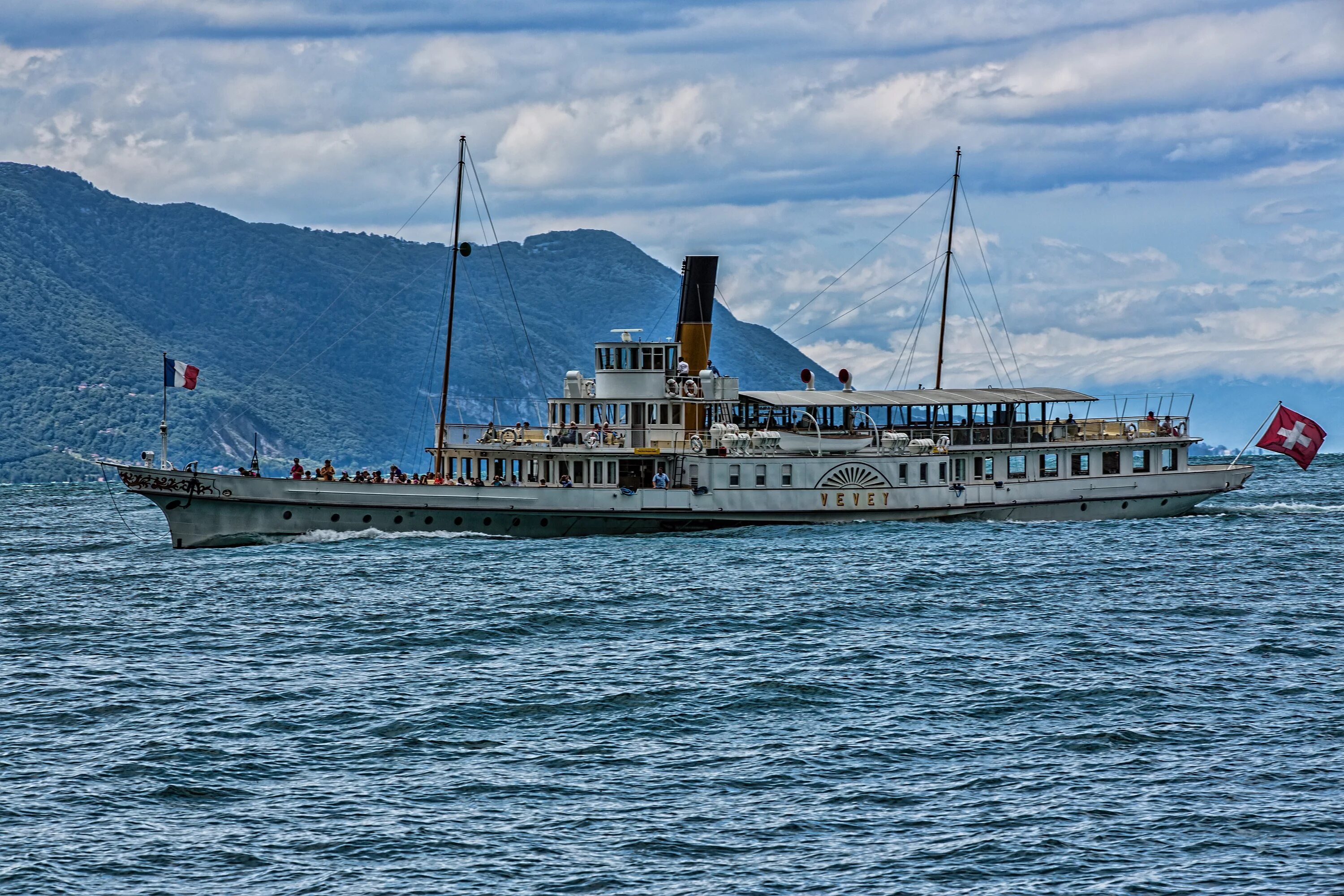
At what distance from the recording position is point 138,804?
2386cm

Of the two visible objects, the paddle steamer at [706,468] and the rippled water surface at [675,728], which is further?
the paddle steamer at [706,468]

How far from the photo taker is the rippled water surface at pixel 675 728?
834 inches

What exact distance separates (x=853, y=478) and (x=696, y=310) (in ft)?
38.2

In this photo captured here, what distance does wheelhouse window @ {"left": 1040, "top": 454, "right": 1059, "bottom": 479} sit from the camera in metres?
65.0

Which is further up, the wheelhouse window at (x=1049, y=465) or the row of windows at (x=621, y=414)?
the row of windows at (x=621, y=414)

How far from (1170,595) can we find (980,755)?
67.6 feet

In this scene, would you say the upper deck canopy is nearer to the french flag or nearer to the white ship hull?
the white ship hull

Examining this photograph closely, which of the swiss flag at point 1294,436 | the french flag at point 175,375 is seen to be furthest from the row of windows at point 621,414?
the swiss flag at point 1294,436

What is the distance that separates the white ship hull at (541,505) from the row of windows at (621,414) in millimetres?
3241

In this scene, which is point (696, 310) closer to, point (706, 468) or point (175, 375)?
point (706, 468)

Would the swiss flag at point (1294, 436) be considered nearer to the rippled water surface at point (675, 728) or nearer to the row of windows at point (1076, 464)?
the row of windows at point (1076, 464)

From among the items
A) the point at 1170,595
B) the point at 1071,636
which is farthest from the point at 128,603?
the point at 1170,595

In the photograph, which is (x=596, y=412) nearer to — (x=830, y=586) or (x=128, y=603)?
(x=830, y=586)

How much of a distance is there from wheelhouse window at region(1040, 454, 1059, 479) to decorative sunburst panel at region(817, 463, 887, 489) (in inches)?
332
